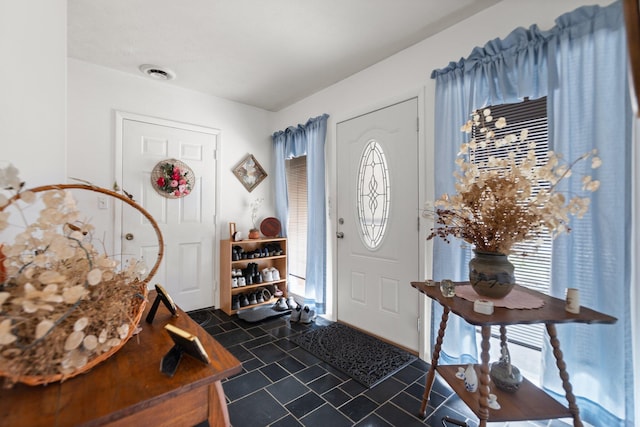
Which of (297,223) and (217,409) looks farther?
(297,223)

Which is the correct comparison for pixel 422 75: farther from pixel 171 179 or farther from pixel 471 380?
pixel 171 179

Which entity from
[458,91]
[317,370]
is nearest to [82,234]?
[317,370]

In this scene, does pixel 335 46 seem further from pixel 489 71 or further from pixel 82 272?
pixel 82 272

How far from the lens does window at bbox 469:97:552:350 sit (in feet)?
5.59

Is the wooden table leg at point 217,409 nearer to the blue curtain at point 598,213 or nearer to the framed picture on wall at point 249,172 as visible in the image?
the blue curtain at point 598,213

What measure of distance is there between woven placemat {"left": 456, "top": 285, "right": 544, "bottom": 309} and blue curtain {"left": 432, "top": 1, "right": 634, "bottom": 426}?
13.8 inches

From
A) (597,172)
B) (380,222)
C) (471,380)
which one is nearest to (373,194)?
(380,222)

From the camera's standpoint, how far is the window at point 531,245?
67.1 inches

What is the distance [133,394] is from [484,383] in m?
1.28

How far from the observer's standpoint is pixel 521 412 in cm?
122

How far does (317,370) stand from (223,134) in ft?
9.28

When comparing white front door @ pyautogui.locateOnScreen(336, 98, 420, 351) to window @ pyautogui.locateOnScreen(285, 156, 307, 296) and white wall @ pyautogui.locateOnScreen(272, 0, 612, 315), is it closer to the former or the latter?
white wall @ pyautogui.locateOnScreen(272, 0, 612, 315)

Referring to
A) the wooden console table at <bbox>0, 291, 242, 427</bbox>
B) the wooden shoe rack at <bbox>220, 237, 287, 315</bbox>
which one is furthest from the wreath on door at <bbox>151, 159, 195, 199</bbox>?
the wooden console table at <bbox>0, 291, 242, 427</bbox>

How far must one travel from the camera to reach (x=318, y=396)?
1784mm
